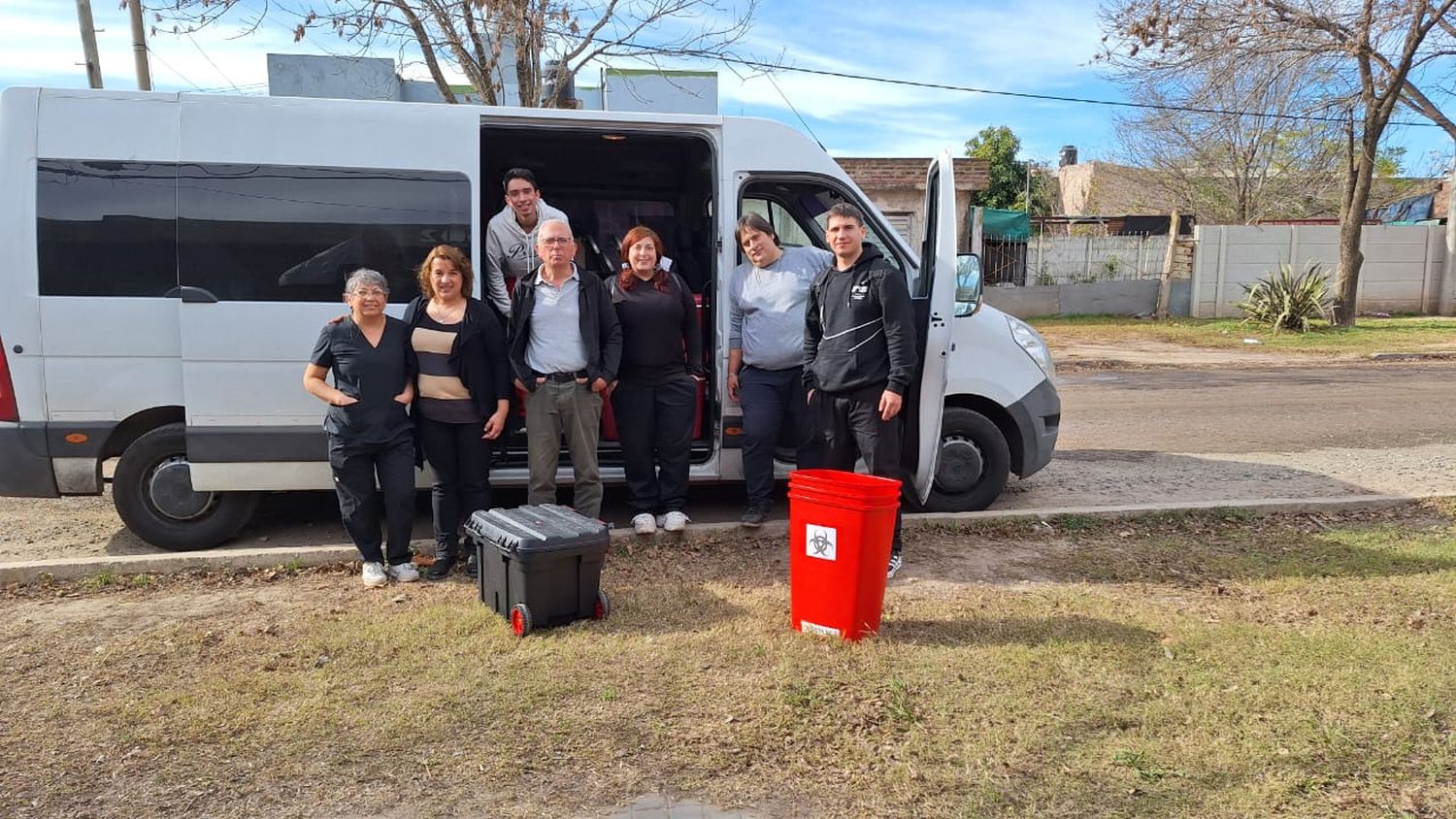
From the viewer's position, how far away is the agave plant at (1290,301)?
18.7m

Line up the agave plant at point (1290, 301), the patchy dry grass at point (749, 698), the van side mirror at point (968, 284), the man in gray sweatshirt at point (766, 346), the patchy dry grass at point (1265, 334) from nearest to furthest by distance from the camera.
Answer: the patchy dry grass at point (749, 698) → the man in gray sweatshirt at point (766, 346) → the van side mirror at point (968, 284) → the patchy dry grass at point (1265, 334) → the agave plant at point (1290, 301)

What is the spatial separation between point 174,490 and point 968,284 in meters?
4.69

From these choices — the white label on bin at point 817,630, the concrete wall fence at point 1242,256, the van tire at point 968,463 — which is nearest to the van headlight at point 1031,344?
the van tire at point 968,463

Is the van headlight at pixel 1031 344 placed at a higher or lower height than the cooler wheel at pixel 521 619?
higher

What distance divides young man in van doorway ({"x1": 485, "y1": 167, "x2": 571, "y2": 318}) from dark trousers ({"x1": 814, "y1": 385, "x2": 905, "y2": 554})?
6.16 ft

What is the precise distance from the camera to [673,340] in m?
5.44

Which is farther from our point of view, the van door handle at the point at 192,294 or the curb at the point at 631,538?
the van door handle at the point at 192,294

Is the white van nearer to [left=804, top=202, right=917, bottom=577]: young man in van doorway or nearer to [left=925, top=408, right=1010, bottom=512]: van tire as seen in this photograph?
[left=804, top=202, right=917, bottom=577]: young man in van doorway

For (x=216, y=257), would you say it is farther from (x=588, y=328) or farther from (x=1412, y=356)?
(x=1412, y=356)

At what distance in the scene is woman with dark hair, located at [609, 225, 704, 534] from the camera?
5387 millimetres

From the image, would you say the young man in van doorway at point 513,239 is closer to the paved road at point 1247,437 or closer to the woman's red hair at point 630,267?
the woman's red hair at point 630,267

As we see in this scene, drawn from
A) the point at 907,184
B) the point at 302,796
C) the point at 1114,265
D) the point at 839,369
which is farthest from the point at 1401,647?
the point at 1114,265

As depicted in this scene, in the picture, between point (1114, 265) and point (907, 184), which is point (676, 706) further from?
point (1114, 265)

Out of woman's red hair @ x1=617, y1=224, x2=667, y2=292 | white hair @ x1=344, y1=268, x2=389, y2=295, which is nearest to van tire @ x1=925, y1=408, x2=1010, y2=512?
woman's red hair @ x1=617, y1=224, x2=667, y2=292
